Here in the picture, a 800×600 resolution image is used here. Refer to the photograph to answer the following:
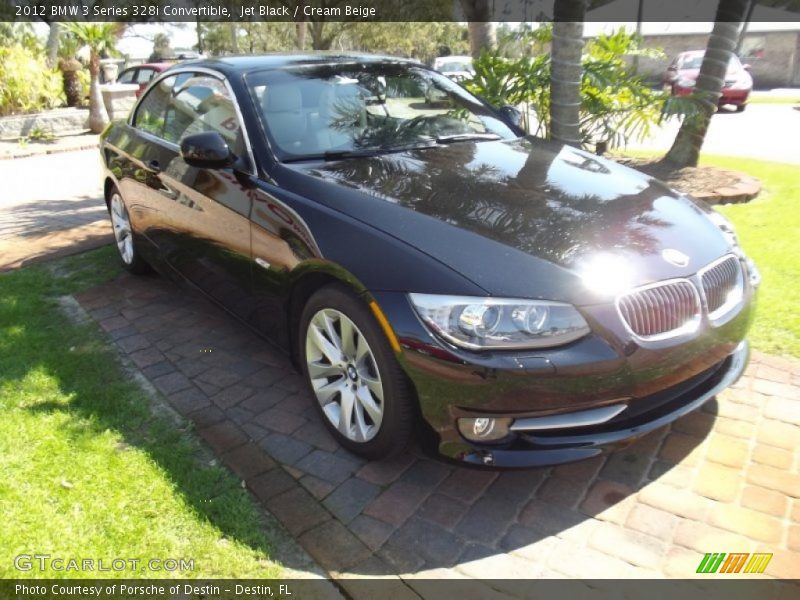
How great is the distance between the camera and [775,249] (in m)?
5.10

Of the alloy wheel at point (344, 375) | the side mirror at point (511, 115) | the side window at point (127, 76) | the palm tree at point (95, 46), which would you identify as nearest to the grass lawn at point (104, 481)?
the alloy wheel at point (344, 375)

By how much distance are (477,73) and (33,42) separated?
13.7m

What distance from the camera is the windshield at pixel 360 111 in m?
3.40

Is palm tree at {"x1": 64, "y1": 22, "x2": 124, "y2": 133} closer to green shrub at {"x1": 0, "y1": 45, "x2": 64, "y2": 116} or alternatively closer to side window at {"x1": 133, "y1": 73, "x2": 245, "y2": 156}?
green shrub at {"x1": 0, "y1": 45, "x2": 64, "y2": 116}

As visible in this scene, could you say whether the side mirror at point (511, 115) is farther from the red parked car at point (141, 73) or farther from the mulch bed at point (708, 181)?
the red parked car at point (141, 73)

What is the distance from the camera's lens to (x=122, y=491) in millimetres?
2668

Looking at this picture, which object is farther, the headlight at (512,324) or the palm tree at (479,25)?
the palm tree at (479,25)

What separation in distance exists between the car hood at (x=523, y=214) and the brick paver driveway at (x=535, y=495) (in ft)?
2.89

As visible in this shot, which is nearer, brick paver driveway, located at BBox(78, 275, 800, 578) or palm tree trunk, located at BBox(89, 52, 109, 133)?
brick paver driveway, located at BBox(78, 275, 800, 578)

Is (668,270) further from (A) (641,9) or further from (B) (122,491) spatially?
(A) (641,9)

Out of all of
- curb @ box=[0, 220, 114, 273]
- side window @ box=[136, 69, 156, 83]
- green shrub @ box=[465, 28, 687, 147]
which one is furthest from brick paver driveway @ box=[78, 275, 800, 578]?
side window @ box=[136, 69, 156, 83]

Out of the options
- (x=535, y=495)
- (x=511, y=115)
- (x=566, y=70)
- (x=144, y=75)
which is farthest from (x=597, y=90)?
(x=144, y=75)

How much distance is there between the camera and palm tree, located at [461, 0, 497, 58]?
25.4ft

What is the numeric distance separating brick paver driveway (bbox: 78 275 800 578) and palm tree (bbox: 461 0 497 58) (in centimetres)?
567
